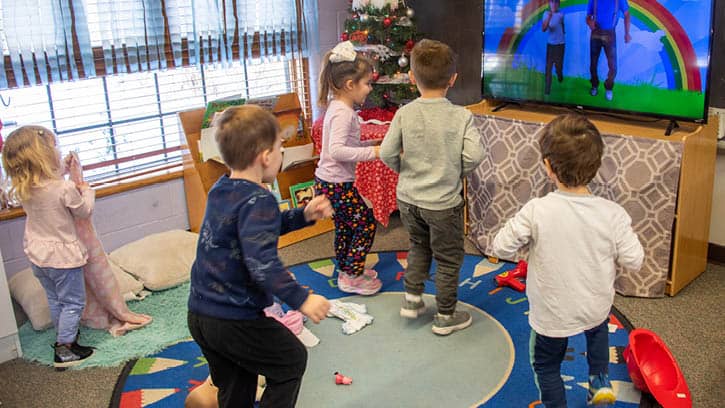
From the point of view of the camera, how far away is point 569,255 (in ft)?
6.80

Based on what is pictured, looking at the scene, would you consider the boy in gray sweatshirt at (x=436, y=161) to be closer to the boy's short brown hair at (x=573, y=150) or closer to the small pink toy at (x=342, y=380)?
the small pink toy at (x=342, y=380)

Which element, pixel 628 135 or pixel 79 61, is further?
pixel 79 61

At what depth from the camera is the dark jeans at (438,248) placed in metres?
2.83

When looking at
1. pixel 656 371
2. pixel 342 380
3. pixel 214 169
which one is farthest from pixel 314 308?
pixel 214 169

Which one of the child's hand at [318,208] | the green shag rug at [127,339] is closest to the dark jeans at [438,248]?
the child's hand at [318,208]

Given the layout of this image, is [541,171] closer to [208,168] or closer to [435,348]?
[435,348]

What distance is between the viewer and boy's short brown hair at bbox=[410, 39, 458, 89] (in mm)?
2693

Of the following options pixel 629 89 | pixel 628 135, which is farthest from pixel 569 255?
pixel 629 89

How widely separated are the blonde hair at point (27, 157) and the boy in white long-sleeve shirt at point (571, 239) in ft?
5.56

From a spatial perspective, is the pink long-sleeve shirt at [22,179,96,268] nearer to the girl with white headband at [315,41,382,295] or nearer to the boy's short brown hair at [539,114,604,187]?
the girl with white headband at [315,41,382,295]

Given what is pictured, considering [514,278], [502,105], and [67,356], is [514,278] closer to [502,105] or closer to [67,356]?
[502,105]

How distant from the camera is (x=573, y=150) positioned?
206cm

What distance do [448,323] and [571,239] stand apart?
1.01 meters

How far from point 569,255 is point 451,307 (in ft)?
3.10
